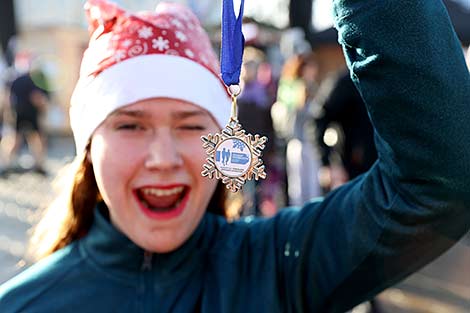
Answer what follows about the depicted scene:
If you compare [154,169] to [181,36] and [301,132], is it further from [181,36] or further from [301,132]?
[301,132]

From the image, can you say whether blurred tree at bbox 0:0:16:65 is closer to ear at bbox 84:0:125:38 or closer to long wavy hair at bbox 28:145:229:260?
long wavy hair at bbox 28:145:229:260

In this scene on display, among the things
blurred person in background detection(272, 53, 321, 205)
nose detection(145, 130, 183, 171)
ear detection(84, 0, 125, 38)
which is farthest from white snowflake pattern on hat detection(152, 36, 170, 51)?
blurred person in background detection(272, 53, 321, 205)

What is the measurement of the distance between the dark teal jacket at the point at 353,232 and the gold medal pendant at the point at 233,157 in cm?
25

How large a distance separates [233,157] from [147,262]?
0.46 meters

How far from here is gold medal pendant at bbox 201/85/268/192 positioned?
1.15 metres

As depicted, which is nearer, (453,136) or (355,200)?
(453,136)

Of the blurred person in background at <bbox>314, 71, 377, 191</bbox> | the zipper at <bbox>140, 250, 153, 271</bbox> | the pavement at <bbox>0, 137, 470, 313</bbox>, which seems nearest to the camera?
the zipper at <bbox>140, 250, 153, 271</bbox>

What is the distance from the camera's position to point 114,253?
149 centimetres

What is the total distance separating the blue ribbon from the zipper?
1.69 ft

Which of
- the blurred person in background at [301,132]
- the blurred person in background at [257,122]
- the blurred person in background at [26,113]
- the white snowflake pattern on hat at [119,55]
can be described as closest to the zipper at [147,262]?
the white snowflake pattern on hat at [119,55]

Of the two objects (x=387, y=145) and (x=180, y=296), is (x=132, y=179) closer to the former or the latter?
(x=180, y=296)

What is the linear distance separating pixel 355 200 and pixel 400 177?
6.1 inches

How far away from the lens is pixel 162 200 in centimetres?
145

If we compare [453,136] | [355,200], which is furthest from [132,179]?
[453,136]
